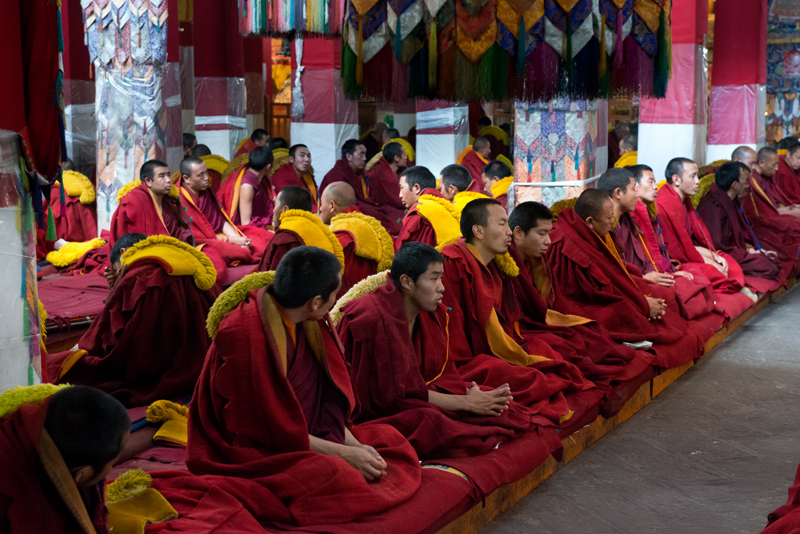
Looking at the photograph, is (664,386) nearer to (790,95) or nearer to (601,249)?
(601,249)

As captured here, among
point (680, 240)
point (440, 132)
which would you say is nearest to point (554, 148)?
point (680, 240)

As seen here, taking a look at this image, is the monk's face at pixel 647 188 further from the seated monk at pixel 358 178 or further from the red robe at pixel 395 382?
the seated monk at pixel 358 178

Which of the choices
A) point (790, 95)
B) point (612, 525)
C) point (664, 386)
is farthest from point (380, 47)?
point (790, 95)

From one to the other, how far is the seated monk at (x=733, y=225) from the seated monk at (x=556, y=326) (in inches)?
122

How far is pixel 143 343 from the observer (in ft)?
13.8

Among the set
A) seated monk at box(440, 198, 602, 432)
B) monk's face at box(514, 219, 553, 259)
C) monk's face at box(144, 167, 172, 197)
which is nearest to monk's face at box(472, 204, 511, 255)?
seated monk at box(440, 198, 602, 432)

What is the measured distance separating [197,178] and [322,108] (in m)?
4.56

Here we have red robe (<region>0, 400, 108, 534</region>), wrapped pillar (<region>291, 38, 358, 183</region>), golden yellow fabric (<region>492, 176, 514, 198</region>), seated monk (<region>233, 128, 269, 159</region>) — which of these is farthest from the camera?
seated monk (<region>233, 128, 269, 159</region>)

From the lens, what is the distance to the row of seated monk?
280 cm

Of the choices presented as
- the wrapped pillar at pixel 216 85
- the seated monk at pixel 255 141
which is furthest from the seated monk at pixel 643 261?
the wrapped pillar at pixel 216 85

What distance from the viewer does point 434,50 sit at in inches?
140

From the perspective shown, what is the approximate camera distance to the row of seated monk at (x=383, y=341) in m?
2.80

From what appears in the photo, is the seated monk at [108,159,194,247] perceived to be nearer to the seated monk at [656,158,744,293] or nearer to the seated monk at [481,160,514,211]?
the seated monk at [481,160,514,211]

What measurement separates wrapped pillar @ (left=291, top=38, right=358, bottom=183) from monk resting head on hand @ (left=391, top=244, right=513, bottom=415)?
834cm
